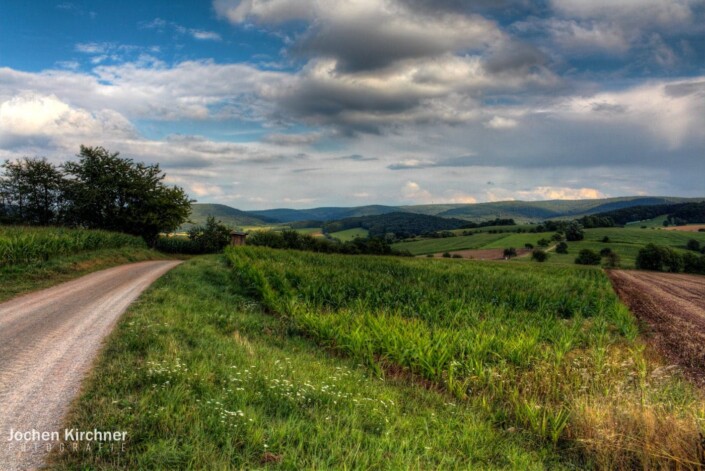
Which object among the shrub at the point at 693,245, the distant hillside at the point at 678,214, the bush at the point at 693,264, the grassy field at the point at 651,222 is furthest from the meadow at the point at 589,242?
the grassy field at the point at 651,222

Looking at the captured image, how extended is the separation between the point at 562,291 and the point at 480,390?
46.6ft

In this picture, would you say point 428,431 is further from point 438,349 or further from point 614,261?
point 614,261

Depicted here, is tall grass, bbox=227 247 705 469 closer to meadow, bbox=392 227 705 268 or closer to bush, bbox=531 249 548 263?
bush, bbox=531 249 548 263

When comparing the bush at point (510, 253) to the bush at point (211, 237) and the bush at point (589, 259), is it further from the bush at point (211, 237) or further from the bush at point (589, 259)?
the bush at point (211, 237)

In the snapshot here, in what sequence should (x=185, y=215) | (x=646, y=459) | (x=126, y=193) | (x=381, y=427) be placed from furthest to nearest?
1. (x=185, y=215)
2. (x=126, y=193)
3. (x=381, y=427)
4. (x=646, y=459)

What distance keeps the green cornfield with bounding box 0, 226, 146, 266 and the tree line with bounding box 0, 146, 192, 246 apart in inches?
780

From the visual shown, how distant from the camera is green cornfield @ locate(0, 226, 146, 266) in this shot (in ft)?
60.6

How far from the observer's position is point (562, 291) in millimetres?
19469

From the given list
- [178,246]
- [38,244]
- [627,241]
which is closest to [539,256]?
[627,241]

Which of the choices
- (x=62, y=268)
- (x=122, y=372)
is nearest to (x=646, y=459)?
(x=122, y=372)

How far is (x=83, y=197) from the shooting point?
45.3 m

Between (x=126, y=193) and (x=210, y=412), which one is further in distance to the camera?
(x=126, y=193)

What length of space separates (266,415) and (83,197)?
5190 cm

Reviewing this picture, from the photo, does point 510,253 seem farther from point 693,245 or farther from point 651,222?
point 651,222
